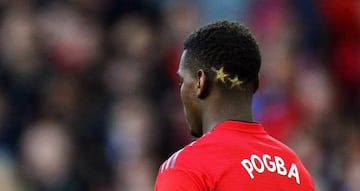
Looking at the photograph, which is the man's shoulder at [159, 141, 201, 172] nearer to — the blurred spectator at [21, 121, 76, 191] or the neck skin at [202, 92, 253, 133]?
the neck skin at [202, 92, 253, 133]

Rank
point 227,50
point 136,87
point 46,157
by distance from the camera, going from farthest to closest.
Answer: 1. point 136,87
2. point 46,157
3. point 227,50

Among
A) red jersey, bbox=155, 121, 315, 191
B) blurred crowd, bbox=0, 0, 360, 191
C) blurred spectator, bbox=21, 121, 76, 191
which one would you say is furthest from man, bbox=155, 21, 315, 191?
blurred spectator, bbox=21, 121, 76, 191

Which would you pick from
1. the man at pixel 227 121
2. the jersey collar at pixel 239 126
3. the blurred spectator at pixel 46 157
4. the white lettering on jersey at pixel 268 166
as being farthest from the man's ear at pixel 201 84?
the blurred spectator at pixel 46 157

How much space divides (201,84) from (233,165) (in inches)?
11.4

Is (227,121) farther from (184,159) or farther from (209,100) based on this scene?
(184,159)

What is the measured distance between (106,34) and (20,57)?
3.40 ft

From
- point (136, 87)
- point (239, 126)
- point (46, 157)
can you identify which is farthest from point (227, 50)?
point (136, 87)

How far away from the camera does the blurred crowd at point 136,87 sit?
360 inches

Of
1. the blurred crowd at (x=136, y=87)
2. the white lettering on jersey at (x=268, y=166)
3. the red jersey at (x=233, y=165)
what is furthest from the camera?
the blurred crowd at (x=136, y=87)

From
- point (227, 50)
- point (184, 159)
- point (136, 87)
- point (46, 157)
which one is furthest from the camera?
point (136, 87)

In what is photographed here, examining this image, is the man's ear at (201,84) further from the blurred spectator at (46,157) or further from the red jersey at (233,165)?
the blurred spectator at (46,157)

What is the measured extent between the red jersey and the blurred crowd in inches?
189

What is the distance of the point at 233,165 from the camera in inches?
154

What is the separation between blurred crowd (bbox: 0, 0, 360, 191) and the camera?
30.0 feet
